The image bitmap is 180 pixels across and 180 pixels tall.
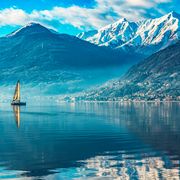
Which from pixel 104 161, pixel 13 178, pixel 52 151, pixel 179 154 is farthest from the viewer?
pixel 52 151

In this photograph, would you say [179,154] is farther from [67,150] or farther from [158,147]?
[67,150]

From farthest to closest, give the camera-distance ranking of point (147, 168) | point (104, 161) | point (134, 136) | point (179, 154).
→ point (134, 136), point (179, 154), point (104, 161), point (147, 168)

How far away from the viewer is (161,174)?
71.8 meters

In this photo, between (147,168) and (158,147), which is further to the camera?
(158,147)

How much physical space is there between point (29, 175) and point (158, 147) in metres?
39.8

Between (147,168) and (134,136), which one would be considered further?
(134,136)

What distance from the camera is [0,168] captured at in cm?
7812

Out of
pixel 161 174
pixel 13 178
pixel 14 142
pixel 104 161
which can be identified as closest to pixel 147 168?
pixel 161 174

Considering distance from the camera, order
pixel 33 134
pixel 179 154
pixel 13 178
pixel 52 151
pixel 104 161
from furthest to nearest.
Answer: pixel 33 134
pixel 52 151
pixel 179 154
pixel 104 161
pixel 13 178

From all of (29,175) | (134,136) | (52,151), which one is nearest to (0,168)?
(29,175)

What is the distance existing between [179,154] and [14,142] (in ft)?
152

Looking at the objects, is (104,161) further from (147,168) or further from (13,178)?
(13,178)

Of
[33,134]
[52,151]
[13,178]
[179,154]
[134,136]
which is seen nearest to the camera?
[13,178]

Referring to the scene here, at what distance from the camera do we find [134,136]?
129500mm
